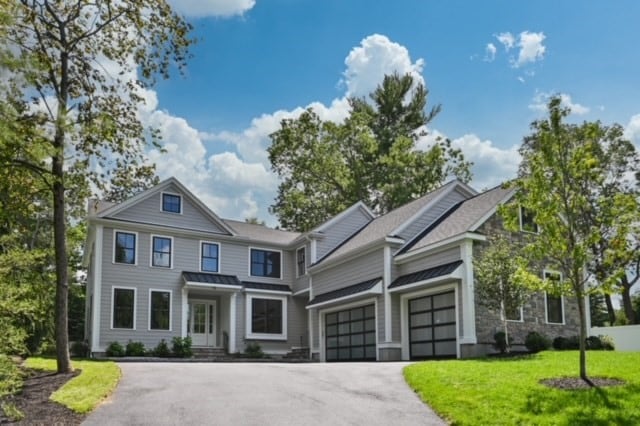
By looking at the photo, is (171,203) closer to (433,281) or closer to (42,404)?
(433,281)

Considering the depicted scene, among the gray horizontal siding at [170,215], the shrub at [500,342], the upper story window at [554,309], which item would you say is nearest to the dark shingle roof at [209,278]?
the gray horizontal siding at [170,215]

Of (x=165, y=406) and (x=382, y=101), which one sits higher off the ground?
(x=382, y=101)

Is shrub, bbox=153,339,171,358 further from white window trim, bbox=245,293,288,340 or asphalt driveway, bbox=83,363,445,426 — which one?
asphalt driveway, bbox=83,363,445,426

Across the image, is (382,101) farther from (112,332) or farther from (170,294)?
(112,332)

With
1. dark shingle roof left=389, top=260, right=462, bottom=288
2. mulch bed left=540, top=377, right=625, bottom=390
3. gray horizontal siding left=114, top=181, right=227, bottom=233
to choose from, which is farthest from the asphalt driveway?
gray horizontal siding left=114, top=181, right=227, bottom=233

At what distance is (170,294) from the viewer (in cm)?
2673

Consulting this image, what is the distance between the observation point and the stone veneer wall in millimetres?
18906

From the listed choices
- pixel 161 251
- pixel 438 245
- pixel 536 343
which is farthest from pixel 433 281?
pixel 161 251

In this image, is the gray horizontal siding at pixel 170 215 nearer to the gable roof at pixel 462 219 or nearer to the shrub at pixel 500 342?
the gable roof at pixel 462 219

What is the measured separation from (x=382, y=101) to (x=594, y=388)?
36.9 m

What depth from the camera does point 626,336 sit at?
63.4 ft

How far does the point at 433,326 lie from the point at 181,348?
34.7 feet

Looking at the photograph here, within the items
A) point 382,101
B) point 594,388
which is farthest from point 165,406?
point 382,101

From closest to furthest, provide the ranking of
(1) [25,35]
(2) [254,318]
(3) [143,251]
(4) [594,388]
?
(4) [594,388] → (1) [25,35] → (3) [143,251] → (2) [254,318]
